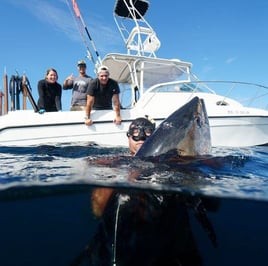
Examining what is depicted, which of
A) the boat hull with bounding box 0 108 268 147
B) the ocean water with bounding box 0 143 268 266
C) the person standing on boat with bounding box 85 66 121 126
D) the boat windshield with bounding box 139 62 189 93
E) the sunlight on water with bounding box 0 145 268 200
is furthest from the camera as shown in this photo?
the boat windshield with bounding box 139 62 189 93

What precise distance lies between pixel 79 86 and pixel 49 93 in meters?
0.86

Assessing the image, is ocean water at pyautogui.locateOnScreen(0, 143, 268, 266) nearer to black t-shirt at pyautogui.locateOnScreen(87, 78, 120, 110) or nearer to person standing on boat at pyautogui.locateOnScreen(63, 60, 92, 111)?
black t-shirt at pyautogui.locateOnScreen(87, 78, 120, 110)

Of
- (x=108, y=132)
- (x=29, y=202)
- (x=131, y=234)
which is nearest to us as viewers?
(x=131, y=234)

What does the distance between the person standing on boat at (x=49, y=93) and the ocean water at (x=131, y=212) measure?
99.2 inches

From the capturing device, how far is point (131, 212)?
280 cm

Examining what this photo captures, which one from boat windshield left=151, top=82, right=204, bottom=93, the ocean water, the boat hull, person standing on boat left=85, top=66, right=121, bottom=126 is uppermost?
boat windshield left=151, top=82, right=204, bottom=93

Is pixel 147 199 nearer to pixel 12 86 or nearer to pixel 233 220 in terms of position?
pixel 233 220

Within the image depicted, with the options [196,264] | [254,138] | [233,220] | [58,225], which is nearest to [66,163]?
[58,225]

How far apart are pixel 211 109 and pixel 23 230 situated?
18.5 ft

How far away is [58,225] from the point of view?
5.86m

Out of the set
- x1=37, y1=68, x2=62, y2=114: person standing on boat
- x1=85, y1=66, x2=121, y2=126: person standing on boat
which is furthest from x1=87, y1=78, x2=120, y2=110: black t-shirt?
x1=37, y1=68, x2=62, y2=114: person standing on boat

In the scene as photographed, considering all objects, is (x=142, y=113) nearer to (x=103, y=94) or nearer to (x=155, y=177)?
(x=103, y=94)

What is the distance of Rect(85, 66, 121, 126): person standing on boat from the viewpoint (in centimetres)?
779

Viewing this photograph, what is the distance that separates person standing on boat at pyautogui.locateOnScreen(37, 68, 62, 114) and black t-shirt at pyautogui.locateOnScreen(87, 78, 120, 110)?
95 cm
